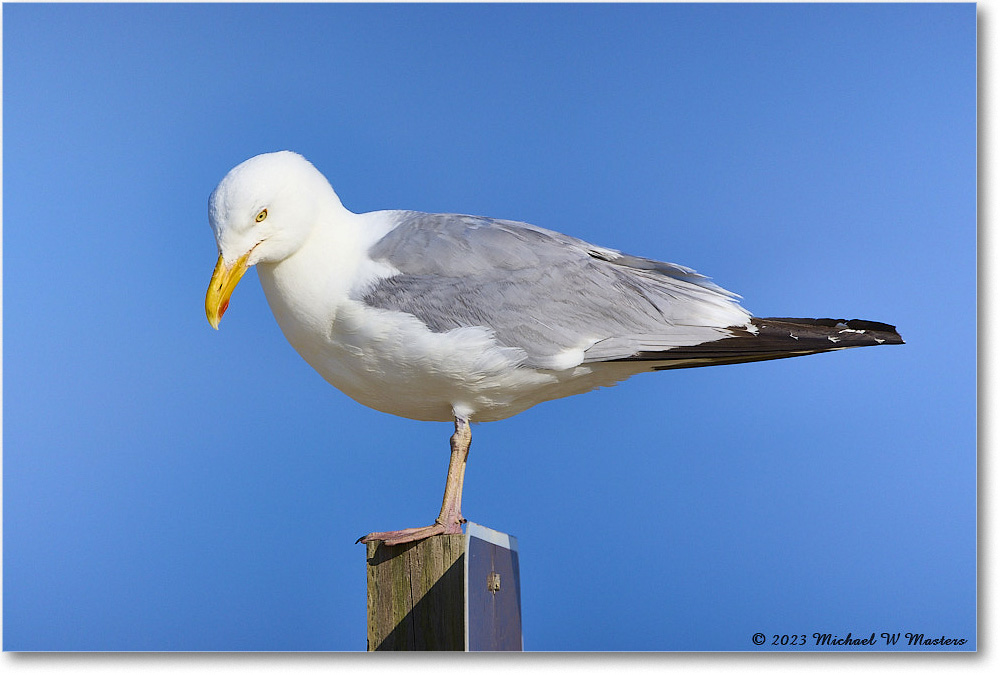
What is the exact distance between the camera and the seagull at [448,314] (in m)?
2.93

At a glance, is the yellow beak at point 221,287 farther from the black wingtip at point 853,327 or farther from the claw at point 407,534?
the black wingtip at point 853,327

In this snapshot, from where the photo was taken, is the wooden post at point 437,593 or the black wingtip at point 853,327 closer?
the wooden post at point 437,593

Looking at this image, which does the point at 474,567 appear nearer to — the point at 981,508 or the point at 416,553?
the point at 416,553

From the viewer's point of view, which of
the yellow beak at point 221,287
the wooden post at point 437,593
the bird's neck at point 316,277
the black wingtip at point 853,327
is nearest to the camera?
the wooden post at point 437,593

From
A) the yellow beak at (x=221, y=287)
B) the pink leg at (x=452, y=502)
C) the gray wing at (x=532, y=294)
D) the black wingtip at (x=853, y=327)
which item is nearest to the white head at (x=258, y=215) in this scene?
the yellow beak at (x=221, y=287)

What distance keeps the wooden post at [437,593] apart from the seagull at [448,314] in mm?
75

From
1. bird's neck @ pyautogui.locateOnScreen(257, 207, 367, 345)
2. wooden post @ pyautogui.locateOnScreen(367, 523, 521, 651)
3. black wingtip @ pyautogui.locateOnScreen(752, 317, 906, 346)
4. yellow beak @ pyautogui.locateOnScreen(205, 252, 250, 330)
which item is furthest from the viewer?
black wingtip @ pyautogui.locateOnScreen(752, 317, 906, 346)

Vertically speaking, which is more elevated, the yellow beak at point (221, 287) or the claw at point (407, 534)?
the yellow beak at point (221, 287)

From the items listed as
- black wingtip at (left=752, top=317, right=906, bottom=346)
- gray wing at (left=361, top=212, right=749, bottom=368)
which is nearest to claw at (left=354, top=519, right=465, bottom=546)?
gray wing at (left=361, top=212, right=749, bottom=368)

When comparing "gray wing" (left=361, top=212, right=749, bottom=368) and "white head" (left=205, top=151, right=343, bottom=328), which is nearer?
"white head" (left=205, top=151, right=343, bottom=328)

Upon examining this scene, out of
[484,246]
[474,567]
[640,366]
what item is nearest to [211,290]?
[484,246]

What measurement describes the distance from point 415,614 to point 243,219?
3.89ft

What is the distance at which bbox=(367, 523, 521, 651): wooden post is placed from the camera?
8.83ft

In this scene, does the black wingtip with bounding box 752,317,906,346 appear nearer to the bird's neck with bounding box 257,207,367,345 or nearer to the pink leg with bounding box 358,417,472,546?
the pink leg with bounding box 358,417,472,546
